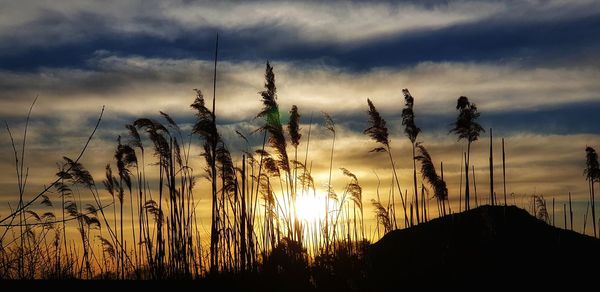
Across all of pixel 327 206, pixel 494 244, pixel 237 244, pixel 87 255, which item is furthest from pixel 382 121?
pixel 87 255

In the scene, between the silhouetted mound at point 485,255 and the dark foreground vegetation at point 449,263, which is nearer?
the dark foreground vegetation at point 449,263

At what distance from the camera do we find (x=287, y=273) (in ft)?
22.9

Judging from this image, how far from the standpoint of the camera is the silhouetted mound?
7.52 meters

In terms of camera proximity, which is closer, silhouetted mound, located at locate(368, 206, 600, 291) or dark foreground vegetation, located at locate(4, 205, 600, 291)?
dark foreground vegetation, located at locate(4, 205, 600, 291)

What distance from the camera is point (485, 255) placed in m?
8.43

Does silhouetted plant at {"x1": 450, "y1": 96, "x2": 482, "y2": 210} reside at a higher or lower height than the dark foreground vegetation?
higher

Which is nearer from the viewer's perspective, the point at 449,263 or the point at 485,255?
the point at 449,263

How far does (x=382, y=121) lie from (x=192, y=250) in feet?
10.8

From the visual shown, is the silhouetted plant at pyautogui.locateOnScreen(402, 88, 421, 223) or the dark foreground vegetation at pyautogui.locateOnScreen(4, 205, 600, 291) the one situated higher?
the silhouetted plant at pyautogui.locateOnScreen(402, 88, 421, 223)

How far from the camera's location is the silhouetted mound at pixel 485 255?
7516 millimetres

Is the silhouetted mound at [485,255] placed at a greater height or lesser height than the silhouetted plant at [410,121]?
lesser

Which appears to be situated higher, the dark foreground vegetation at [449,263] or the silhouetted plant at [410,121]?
Result: the silhouetted plant at [410,121]

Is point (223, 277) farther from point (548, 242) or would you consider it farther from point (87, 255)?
point (548, 242)

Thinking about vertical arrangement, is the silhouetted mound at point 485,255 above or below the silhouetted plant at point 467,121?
below
